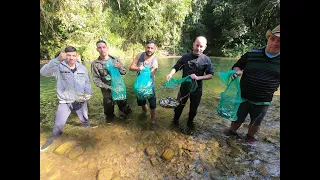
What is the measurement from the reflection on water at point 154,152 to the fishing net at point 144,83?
0.86 metres

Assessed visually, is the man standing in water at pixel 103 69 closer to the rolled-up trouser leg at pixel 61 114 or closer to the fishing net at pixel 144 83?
the fishing net at pixel 144 83

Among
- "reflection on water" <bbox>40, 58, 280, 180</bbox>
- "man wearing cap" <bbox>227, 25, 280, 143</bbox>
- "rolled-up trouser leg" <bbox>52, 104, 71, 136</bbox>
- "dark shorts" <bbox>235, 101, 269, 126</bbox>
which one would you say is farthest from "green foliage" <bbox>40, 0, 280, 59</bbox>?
"dark shorts" <bbox>235, 101, 269, 126</bbox>

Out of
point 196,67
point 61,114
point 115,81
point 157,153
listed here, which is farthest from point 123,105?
point 196,67

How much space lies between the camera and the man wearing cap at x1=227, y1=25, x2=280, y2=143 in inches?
103

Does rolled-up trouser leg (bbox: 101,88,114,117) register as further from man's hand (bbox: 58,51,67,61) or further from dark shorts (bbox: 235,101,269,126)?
dark shorts (bbox: 235,101,269,126)

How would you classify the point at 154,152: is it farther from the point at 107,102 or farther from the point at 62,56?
the point at 62,56

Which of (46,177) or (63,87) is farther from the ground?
(63,87)

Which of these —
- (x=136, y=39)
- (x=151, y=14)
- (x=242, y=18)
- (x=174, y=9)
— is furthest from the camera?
(x=242, y=18)

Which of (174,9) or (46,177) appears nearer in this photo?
(46,177)
